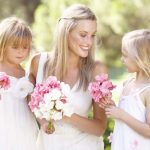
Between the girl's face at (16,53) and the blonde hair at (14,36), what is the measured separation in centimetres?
3

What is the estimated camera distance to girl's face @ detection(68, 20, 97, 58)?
479 centimetres

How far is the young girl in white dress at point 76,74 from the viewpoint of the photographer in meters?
4.80

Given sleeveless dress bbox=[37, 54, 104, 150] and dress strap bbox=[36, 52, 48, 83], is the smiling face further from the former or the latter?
sleeveless dress bbox=[37, 54, 104, 150]

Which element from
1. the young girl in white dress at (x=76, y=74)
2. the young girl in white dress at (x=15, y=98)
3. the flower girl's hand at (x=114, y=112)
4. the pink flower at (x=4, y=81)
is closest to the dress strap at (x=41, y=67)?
the young girl in white dress at (x=76, y=74)

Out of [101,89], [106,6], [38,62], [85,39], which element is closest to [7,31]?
[38,62]

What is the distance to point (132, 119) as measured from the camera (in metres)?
4.54

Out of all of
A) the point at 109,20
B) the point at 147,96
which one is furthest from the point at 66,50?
the point at 109,20

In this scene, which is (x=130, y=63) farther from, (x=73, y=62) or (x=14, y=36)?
(x=14, y=36)

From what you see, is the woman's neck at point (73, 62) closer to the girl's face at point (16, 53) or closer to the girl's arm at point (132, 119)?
the girl's face at point (16, 53)

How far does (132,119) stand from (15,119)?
109 centimetres

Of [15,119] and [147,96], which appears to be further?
[15,119]

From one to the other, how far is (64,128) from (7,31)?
1.01m

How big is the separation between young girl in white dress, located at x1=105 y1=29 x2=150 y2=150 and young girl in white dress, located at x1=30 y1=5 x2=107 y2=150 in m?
0.27

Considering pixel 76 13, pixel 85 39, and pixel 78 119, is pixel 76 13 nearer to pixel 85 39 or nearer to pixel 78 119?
pixel 85 39
